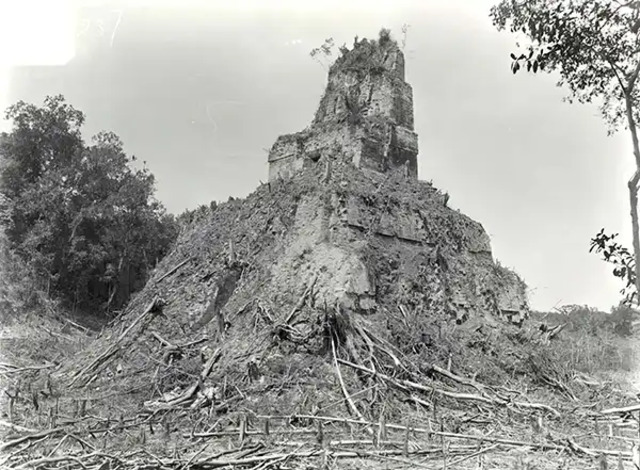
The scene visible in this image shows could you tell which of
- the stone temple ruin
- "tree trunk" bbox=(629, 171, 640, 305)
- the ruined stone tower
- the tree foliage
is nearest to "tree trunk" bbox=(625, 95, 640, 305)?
"tree trunk" bbox=(629, 171, 640, 305)

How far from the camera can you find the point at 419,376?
37.2ft

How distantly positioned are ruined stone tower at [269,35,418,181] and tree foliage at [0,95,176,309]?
11.2m

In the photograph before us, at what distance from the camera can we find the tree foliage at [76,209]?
27.9 metres

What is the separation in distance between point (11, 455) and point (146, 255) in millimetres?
25447

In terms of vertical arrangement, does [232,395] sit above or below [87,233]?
below

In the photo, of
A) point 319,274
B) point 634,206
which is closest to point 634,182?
point 634,206

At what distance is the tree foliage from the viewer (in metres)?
27.9

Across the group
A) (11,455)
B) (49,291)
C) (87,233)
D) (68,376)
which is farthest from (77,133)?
(11,455)

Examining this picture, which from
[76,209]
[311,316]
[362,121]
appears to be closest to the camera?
[311,316]

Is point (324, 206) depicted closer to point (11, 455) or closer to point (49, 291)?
point (11, 455)

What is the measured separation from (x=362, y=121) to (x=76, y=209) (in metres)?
16.2

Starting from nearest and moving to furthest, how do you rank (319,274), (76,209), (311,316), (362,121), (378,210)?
(311,316)
(319,274)
(378,210)
(362,121)
(76,209)

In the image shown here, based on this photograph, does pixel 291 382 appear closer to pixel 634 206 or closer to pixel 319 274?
pixel 319 274

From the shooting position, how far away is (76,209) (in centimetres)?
2888
